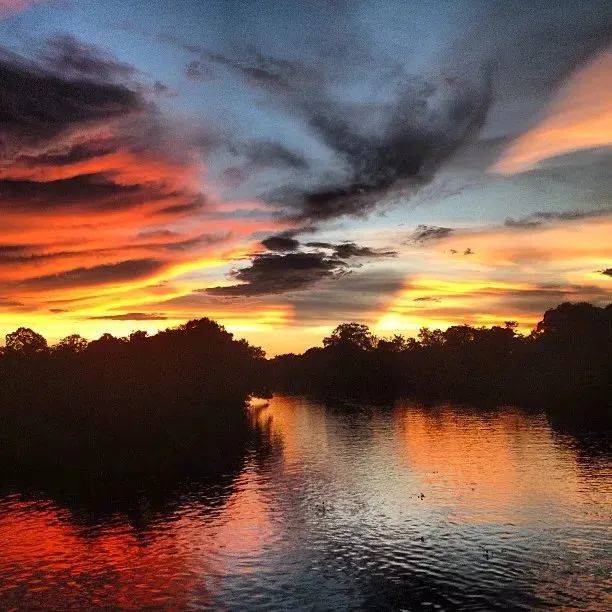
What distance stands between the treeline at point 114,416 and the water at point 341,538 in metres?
17.5

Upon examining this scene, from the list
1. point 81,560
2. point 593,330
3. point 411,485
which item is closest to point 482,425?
point 411,485

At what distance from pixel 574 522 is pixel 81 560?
45970 millimetres

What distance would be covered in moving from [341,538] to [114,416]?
72.7 metres

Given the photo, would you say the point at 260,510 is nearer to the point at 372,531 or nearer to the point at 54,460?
the point at 372,531

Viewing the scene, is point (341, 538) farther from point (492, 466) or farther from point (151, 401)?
point (151, 401)

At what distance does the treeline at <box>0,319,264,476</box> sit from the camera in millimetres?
104812

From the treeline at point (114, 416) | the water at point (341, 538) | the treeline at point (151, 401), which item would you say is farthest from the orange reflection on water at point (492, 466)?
the treeline at point (114, 416)

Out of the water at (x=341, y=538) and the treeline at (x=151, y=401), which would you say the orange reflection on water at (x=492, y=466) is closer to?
the water at (x=341, y=538)

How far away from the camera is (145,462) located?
103m

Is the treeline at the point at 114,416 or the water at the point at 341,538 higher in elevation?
the treeline at the point at 114,416

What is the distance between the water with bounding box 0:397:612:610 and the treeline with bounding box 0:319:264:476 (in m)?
17.5

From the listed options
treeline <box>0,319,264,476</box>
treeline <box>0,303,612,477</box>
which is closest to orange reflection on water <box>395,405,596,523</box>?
treeline <box>0,303,612,477</box>

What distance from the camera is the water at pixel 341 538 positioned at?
47.2 meters

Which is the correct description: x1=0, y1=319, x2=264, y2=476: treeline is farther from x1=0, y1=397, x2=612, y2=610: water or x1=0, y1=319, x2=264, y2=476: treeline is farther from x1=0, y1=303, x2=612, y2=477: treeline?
x1=0, y1=397, x2=612, y2=610: water
